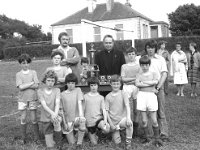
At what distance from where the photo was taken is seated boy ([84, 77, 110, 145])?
495 centimetres

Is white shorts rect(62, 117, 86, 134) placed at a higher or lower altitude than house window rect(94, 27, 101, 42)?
lower

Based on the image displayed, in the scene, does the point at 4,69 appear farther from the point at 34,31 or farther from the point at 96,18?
the point at 34,31

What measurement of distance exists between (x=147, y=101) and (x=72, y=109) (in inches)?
51.4

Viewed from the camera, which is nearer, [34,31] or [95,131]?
[95,131]

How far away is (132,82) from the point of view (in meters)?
5.16

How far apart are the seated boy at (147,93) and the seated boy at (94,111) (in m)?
0.67

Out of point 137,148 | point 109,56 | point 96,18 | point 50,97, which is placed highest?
point 96,18

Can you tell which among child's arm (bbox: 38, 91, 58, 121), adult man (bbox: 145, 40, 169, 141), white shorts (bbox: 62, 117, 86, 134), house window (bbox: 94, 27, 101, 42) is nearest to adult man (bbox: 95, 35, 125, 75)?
adult man (bbox: 145, 40, 169, 141)

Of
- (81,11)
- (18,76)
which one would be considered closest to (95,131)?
(18,76)

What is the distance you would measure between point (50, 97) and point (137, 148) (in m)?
1.70

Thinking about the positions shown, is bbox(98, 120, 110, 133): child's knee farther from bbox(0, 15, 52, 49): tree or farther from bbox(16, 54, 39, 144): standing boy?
bbox(0, 15, 52, 49): tree

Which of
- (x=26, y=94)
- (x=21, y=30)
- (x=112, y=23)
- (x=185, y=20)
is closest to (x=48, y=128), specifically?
(x=26, y=94)

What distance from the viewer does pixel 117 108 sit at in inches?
196

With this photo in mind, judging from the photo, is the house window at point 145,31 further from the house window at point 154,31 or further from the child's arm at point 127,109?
the child's arm at point 127,109
